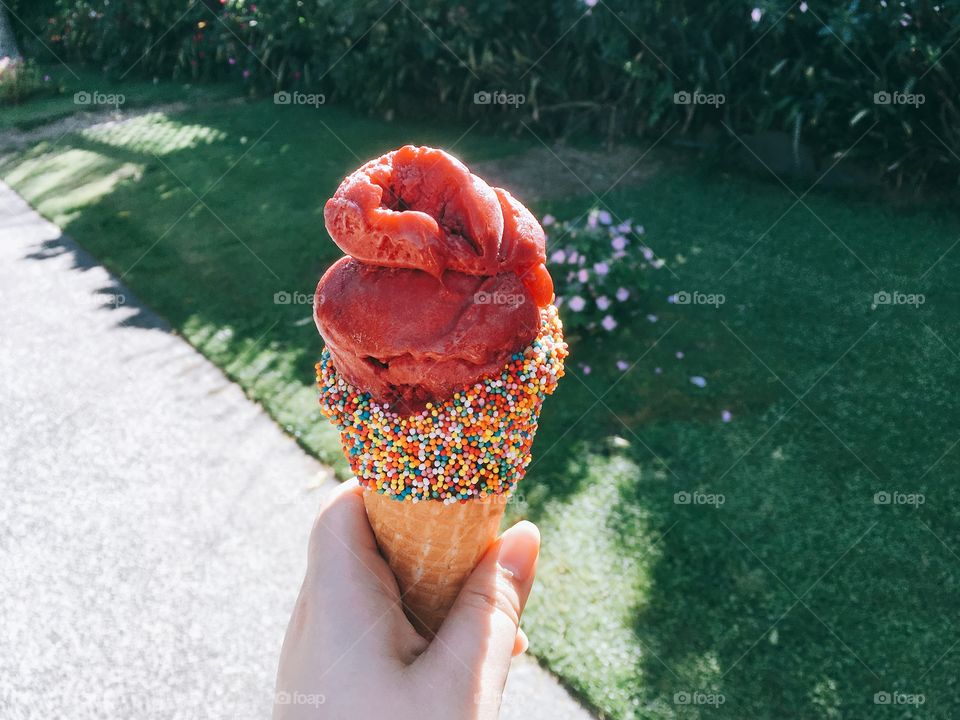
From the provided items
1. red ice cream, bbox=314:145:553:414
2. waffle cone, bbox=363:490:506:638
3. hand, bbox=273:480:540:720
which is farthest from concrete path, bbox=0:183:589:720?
red ice cream, bbox=314:145:553:414

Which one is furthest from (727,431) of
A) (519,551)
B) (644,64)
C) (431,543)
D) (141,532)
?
(644,64)

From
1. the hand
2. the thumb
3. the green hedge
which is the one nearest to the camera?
the hand

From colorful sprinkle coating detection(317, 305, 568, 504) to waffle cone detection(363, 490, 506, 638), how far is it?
11 centimetres

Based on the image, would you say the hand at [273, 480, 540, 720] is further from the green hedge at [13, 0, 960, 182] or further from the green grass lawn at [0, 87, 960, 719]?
the green hedge at [13, 0, 960, 182]

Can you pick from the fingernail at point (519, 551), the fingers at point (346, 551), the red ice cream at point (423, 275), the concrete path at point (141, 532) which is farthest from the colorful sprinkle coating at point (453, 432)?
the concrete path at point (141, 532)

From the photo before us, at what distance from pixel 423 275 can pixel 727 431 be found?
342 centimetres

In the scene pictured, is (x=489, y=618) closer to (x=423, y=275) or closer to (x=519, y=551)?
(x=519, y=551)

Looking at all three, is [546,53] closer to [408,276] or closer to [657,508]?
[657,508]

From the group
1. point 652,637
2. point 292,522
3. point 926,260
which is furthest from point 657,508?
point 926,260

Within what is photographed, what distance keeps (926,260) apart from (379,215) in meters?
6.10

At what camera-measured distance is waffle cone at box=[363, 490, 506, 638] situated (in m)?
2.52

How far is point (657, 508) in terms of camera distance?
4531 millimetres

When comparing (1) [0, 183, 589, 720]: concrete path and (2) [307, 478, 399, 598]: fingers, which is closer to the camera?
(2) [307, 478, 399, 598]: fingers

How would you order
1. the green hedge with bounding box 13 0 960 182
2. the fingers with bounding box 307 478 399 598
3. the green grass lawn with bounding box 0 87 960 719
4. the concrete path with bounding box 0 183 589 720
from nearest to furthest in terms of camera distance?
the fingers with bounding box 307 478 399 598 → the green grass lawn with bounding box 0 87 960 719 → the concrete path with bounding box 0 183 589 720 → the green hedge with bounding box 13 0 960 182
